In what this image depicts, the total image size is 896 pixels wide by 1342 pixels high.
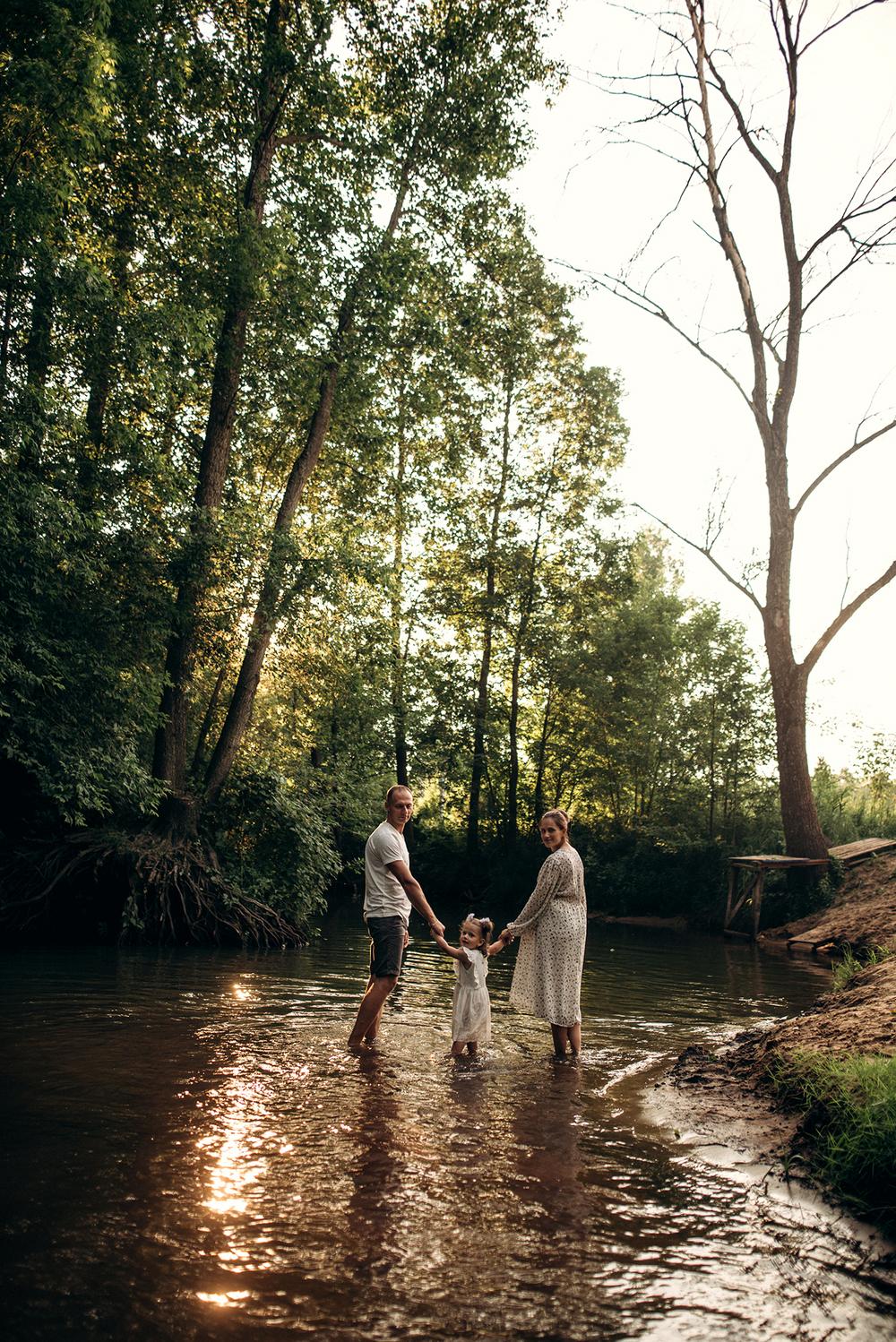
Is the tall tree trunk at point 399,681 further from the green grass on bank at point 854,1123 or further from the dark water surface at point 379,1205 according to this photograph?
the green grass on bank at point 854,1123

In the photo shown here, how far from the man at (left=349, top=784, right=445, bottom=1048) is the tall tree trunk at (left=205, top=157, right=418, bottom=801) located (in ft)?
28.8

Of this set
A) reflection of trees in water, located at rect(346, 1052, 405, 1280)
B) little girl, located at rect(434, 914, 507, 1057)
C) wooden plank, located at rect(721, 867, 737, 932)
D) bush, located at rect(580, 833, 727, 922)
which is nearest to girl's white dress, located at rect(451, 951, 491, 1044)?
little girl, located at rect(434, 914, 507, 1057)

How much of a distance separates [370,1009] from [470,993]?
845mm

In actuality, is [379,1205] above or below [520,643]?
below

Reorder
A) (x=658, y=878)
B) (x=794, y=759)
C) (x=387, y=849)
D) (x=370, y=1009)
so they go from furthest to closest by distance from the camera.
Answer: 1. (x=658, y=878)
2. (x=794, y=759)
3. (x=387, y=849)
4. (x=370, y=1009)

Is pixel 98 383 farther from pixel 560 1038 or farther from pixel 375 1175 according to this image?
pixel 375 1175

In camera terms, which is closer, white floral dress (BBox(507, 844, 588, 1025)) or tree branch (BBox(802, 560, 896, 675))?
white floral dress (BBox(507, 844, 588, 1025))

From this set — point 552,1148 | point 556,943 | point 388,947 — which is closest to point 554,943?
point 556,943

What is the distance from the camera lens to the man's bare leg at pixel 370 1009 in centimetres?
768

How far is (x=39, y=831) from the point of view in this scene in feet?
51.0

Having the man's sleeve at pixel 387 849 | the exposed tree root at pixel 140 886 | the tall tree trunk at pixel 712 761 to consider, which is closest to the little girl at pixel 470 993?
the man's sleeve at pixel 387 849

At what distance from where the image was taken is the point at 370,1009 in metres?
7.70

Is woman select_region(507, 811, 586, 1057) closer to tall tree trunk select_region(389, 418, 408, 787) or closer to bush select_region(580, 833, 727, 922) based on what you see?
bush select_region(580, 833, 727, 922)

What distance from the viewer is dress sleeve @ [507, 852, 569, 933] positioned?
26.1 ft
